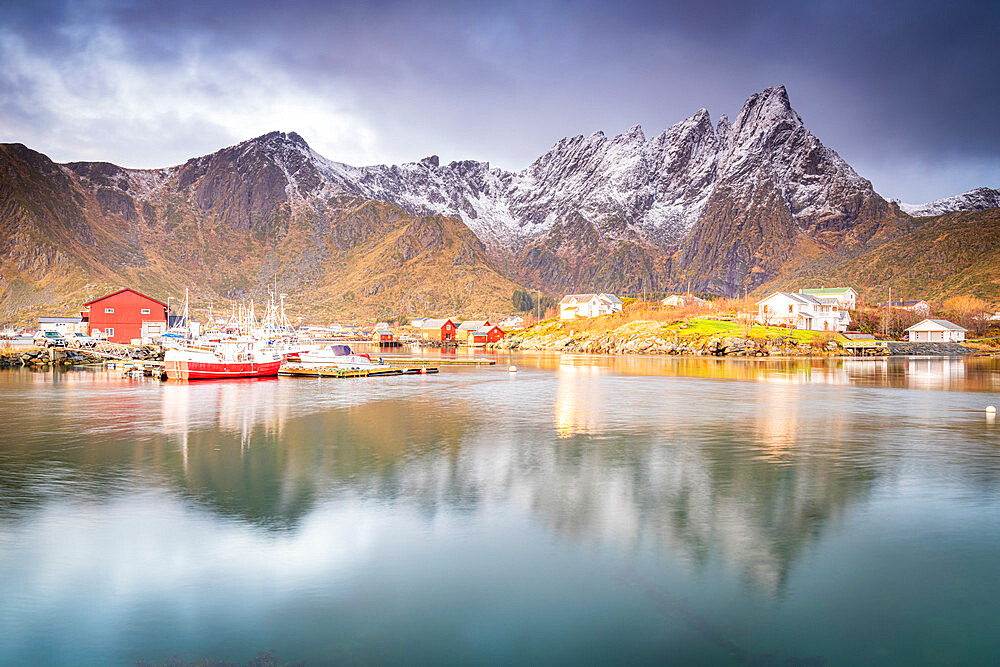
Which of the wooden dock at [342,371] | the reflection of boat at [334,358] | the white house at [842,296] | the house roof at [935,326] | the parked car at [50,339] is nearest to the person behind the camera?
the wooden dock at [342,371]

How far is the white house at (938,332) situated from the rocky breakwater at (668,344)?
32.9 metres

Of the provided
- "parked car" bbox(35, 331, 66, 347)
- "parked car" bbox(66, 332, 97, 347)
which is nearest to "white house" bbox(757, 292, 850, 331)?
"parked car" bbox(66, 332, 97, 347)

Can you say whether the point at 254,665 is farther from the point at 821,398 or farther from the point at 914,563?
the point at 821,398

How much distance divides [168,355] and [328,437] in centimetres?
5025

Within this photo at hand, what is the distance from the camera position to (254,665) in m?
10.6

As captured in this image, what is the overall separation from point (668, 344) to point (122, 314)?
113706 millimetres

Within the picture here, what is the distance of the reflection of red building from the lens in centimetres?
12769

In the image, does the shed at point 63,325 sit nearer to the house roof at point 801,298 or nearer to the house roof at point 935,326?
the house roof at point 801,298

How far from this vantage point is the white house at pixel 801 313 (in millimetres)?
151125

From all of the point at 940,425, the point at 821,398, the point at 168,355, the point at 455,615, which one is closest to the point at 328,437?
the point at 455,615

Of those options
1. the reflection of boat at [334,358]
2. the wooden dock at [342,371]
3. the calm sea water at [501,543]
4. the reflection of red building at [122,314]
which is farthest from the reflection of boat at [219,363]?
the reflection of red building at [122,314]

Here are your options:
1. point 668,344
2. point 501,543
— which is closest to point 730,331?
point 668,344

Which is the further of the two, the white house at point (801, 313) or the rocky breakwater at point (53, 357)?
the white house at point (801, 313)

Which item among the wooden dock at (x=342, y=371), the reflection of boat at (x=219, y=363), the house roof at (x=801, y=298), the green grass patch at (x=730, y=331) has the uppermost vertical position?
the house roof at (x=801, y=298)
